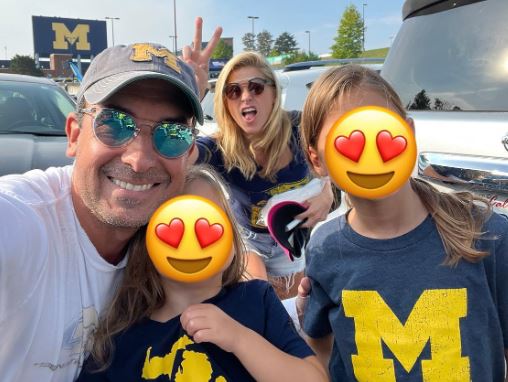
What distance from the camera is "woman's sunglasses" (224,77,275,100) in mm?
3297

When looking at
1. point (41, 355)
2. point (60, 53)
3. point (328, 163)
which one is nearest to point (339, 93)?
point (328, 163)

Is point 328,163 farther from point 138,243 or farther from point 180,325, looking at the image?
point 138,243

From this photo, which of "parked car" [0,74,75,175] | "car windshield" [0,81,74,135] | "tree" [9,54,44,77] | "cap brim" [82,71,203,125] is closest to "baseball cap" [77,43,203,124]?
"cap brim" [82,71,203,125]

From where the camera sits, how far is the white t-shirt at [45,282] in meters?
1.39

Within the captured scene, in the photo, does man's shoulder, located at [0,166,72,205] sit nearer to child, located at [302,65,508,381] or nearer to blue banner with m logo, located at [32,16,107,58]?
child, located at [302,65,508,381]

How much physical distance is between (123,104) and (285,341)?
35.1 inches

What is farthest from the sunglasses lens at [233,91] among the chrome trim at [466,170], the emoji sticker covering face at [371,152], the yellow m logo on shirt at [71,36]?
the yellow m logo on shirt at [71,36]

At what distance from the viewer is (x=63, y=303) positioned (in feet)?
5.07

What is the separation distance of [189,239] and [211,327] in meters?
0.37

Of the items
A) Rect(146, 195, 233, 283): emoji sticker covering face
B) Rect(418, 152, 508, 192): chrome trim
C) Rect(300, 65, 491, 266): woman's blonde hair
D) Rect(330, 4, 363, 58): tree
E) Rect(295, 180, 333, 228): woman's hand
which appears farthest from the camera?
Rect(330, 4, 363, 58): tree

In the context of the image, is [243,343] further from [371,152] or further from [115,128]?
[115,128]

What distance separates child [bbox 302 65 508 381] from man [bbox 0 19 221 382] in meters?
0.48

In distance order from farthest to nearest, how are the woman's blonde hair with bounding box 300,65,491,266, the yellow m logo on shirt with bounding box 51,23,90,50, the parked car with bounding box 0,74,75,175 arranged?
the yellow m logo on shirt with bounding box 51,23,90,50
the parked car with bounding box 0,74,75,175
the woman's blonde hair with bounding box 300,65,491,266

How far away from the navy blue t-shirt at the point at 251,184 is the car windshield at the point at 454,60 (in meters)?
0.80
